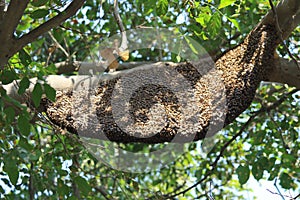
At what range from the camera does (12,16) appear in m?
2.46

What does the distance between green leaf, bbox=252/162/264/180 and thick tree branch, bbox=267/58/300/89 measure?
0.68 m

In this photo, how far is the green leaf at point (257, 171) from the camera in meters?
3.73

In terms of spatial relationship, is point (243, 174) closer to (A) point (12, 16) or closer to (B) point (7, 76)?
(B) point (7, 76)

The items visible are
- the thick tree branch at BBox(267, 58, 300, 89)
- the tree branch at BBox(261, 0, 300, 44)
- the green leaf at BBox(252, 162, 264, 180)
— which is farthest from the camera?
the green leaf at BBox(252, 162, 264, 180)

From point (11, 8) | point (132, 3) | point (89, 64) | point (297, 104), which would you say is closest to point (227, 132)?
point (297, 104)

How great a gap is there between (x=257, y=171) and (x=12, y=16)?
202 centimetres

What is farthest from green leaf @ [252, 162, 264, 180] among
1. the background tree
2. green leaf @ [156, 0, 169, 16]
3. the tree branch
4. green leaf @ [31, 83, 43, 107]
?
green leaf @ [31, 83, 43, 107]

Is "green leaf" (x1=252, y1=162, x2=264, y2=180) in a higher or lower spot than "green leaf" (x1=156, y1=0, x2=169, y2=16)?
lower

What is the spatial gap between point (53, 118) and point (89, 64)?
35.7 inches

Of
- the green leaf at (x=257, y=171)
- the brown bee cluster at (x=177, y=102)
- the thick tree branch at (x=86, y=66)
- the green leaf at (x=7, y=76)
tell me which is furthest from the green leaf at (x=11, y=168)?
the green leaf at (x=257, y=171)

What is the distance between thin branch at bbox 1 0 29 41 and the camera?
243cm

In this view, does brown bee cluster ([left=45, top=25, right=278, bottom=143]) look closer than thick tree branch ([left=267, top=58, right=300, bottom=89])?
Yes

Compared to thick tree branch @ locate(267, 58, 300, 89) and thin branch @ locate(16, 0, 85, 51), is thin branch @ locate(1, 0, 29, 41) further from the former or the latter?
thick tree branch @ locate(267, 58, 300, 89)

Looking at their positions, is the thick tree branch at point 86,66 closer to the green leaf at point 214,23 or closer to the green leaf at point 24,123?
the green leaf at point 214,23
